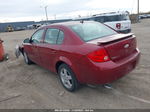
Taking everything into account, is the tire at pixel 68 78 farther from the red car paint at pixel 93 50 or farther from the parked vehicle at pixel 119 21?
the parked vehicle at pixel 119 21

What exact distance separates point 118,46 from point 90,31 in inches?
34.7

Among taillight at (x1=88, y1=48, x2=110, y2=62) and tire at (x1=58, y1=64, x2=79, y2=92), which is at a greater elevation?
taillight at (x1=88, y1=48, x2=110, y2=62)

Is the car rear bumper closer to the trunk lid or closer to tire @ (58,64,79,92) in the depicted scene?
the trunk lid

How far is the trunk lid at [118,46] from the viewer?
2.76 metres

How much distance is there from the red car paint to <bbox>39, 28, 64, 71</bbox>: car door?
5 centimetres

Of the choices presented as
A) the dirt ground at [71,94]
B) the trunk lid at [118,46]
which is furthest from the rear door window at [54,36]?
the dirt ground at [71,94]

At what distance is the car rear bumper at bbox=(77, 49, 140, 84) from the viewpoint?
8.81 feet

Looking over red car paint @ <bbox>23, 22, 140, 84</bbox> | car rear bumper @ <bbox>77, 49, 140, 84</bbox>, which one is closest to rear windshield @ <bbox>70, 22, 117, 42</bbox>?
red car paint @ <bbox>23, 22, 140, 84</bbox>

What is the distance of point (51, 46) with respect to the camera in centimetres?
368

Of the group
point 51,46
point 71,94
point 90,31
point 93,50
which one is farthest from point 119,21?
point 93,50

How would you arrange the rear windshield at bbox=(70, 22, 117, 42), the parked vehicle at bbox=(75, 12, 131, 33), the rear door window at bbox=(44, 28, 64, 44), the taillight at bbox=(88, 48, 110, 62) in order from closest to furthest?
the taillight at bbox=(88, 48, 110, 62) → the rear windshield at bbox=(70, 22, 117, 42) → the rear door window at bbox=(44, 28, 64, 44) → the parked vehicle at bbox=(75, 12, 131, 33)

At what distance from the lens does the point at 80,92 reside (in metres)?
3.44

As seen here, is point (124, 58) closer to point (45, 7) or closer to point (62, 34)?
point (62, 34)

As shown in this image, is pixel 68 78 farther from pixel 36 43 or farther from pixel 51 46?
pixel 36 43
